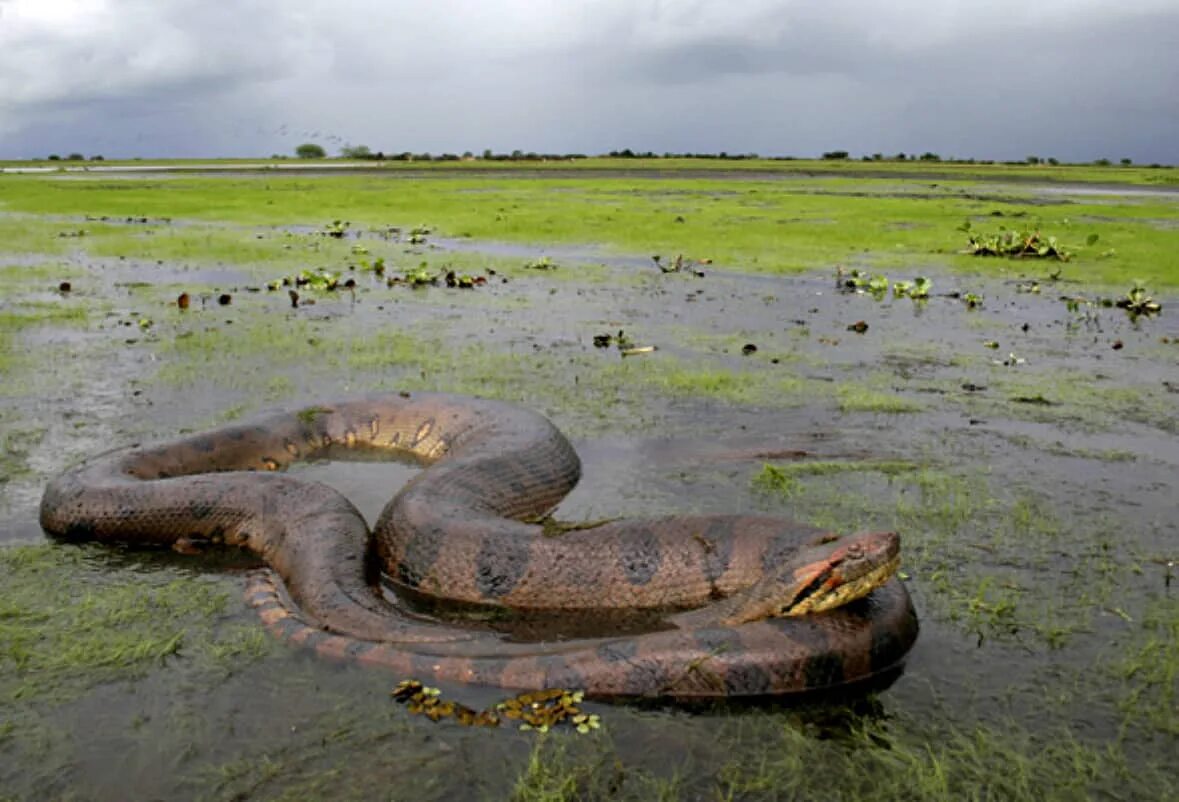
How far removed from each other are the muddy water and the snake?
0.75ft

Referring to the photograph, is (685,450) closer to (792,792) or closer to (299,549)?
(299,549)

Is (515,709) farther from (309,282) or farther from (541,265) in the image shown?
(541,265)

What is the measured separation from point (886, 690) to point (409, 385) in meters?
7.14

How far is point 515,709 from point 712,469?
388cm

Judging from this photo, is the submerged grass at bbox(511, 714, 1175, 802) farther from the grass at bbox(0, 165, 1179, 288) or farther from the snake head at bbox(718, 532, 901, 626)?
the grass at bbox(0, 165, 1179, 288)

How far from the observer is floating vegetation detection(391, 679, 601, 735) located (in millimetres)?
4500

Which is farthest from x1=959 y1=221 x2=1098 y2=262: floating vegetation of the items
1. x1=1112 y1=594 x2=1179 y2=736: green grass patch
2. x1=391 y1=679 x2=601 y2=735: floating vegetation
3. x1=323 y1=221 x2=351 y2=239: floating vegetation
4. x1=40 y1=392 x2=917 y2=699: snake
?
x1=391 y1=679 x2=601 y2=735: floating vegetation

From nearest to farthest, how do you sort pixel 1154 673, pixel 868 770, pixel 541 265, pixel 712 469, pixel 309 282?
pixel 868 770 < pixel 1154 673 < pixel 712 469 < pixel 309 282 < pixel 541 265

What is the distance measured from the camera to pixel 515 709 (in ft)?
15.1

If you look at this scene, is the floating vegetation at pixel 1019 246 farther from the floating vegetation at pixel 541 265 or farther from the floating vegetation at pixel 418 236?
the floating vegetation at pixel 418 236

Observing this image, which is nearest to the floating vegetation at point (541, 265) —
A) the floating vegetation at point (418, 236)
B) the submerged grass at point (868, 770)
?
the floating vegetation at point (418, 236)

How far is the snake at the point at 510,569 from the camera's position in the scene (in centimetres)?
488

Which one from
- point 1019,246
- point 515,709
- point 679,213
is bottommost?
point 679,213

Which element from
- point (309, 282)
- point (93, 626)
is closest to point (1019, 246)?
point (309, 282)
